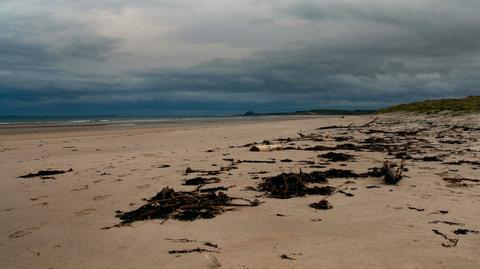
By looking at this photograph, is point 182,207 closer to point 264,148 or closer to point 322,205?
point 322,205

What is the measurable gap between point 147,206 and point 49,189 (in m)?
3.21

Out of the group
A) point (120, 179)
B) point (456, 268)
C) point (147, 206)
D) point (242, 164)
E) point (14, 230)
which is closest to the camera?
point (456, 268)

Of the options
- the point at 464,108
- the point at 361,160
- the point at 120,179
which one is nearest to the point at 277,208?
the point at 120,179

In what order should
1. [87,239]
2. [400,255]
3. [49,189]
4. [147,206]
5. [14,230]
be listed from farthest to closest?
[49,189] → [147,206] → [14,230] → [87,239] → [400,255]

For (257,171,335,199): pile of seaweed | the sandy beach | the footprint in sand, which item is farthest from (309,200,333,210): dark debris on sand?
the footprint in sand

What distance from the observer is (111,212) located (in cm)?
636

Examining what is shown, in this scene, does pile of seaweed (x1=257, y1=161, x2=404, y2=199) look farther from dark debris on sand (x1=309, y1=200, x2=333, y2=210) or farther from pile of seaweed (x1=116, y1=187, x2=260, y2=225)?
dark debris on sand (x1=309, y1=200, x2=333, y2=210)

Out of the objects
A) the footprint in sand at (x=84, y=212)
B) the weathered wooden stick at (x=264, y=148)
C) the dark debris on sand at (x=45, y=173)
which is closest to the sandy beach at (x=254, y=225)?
the footprint in sand at (x=84, y=212)

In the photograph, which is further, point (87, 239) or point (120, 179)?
point (120, 179)

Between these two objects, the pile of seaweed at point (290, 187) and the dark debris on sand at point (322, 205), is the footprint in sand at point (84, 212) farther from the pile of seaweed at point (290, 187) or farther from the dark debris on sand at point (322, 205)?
the dark debris on sand at point (322, 205)

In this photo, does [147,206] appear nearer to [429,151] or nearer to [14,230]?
[14,230]

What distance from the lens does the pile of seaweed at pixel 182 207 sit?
5848mm

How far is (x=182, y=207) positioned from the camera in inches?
239

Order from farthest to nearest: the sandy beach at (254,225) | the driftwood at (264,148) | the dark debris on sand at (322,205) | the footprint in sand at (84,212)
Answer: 1. the driftwood at (264,148)
2. the footprint in sand at (84,212)
3. the dark debris on sand at (322,205)
4. the sandy beach at (254,225)
